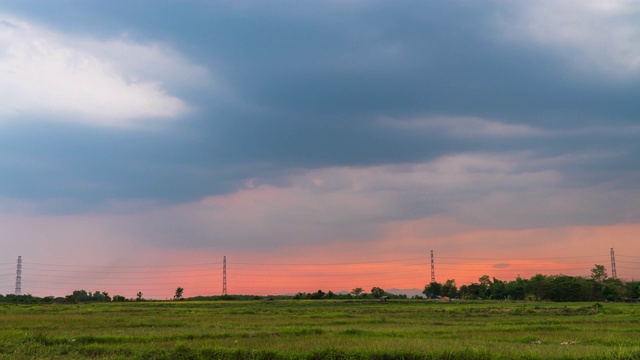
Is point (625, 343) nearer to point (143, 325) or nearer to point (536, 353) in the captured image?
point (536, 353)

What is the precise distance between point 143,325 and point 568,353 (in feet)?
68.9

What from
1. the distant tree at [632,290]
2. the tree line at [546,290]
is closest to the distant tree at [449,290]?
the tree line at [546,290]

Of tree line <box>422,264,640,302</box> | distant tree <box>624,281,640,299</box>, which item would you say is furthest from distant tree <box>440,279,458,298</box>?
distant tree <box>624,281,640,299</box>

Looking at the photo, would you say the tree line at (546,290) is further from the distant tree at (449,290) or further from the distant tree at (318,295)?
the distant tree at (318,295)

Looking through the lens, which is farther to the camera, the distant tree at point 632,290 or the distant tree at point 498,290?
the distant tree at point 498,290

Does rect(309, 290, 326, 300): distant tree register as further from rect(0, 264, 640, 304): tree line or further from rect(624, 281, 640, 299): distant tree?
rect(624, 281, 640, 299): distant tree

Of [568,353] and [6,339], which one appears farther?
[6,339]

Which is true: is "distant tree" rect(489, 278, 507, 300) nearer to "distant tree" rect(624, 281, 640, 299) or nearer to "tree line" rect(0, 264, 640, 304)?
"tree line" rect(0, 264, 640, 304)

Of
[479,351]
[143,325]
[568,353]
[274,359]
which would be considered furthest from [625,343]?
[143,325]

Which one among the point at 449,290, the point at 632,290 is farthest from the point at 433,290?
the point at 632,290

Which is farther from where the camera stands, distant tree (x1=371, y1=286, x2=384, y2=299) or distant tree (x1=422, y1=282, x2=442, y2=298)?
distant tree (x1=422, y1=282, x2=442, y2=298)

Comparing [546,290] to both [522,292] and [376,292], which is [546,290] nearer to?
[522,292]

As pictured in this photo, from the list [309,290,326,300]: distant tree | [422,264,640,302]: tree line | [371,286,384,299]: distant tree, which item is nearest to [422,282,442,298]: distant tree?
[422,264,640,302]: tree line

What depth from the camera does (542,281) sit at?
9956 centimetres
